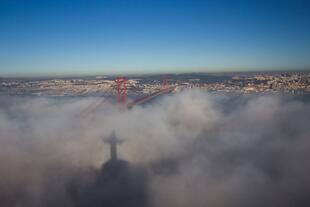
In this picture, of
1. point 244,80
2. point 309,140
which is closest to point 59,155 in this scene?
point 309,140

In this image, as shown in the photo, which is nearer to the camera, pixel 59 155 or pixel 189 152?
pixel 59 155

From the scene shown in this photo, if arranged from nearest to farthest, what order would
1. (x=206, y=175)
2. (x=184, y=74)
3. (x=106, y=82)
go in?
(x=206, y=175), (x=106, y=82), (x=184, y=74)

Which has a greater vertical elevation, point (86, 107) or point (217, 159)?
point (86, 107)

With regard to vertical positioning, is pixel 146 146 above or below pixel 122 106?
below

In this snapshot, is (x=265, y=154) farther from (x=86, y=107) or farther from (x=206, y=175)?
(x=86, y=107)

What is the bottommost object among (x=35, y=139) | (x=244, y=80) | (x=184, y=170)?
(x=184, y=170)

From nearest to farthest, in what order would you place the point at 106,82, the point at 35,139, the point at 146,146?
1. the point at 35,139
2. the point at 146,146
3. the point at 106,82

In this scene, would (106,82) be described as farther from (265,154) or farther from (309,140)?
(309,140)

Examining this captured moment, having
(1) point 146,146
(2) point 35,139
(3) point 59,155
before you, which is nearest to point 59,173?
(3) point 59,155

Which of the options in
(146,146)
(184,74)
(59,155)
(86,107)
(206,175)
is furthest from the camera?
(184,74)
